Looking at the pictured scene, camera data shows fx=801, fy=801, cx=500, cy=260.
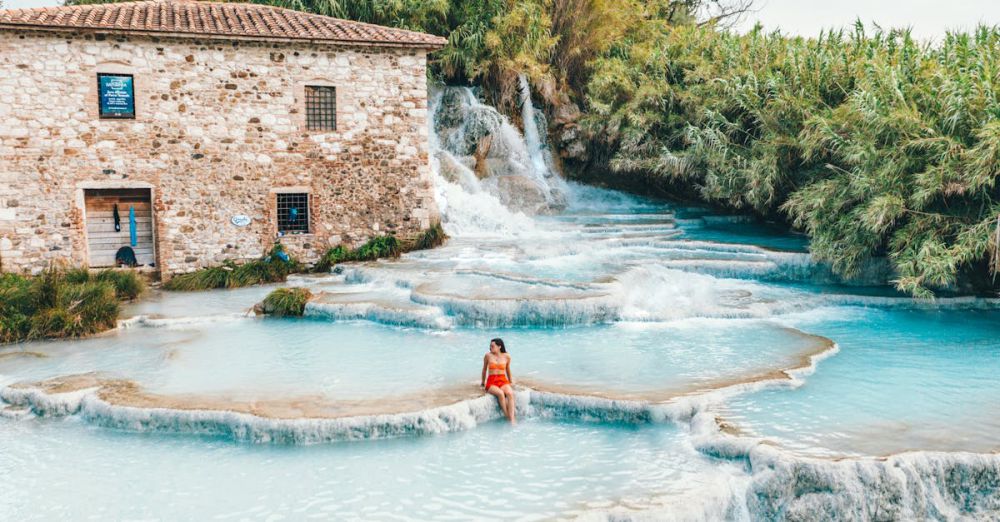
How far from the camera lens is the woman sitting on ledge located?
869 cm

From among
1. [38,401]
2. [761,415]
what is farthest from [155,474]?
[761,415]

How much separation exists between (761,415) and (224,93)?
42.5 ft

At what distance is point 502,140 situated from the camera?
2447cm

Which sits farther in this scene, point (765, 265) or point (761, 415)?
point (765, 265)

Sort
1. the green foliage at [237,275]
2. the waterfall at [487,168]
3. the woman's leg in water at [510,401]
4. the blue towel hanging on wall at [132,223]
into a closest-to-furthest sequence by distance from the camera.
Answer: the woman's leg in water at [510,401], the green foliage at [237,275], the blue towel hanging on wall at [132,223], the waterfall at [487,168]

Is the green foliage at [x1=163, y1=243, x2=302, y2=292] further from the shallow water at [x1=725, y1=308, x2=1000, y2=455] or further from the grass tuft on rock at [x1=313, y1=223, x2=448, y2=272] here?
the shallow water at [x1=725, y1=308, x2=1000, y2=455]

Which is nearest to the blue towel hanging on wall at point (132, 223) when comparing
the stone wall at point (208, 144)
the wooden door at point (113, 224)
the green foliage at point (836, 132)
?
the wooden door at point (113, 224)

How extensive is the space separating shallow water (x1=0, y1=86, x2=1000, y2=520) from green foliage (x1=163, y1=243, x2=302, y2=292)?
2.52ft

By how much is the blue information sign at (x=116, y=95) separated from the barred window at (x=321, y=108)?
138 inches

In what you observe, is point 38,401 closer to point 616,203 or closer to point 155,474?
point 155,474

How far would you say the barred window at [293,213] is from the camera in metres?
17.6

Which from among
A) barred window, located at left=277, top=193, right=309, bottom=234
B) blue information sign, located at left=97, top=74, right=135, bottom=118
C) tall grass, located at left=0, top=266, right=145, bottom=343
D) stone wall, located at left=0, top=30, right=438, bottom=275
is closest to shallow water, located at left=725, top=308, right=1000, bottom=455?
tall grass, located at left=0, top=266, right=145, bottom=343

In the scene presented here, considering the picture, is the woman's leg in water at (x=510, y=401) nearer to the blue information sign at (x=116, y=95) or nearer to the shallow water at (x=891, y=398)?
the shallow water at (x=891, y=398)

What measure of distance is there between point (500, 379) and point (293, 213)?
10.1 m
